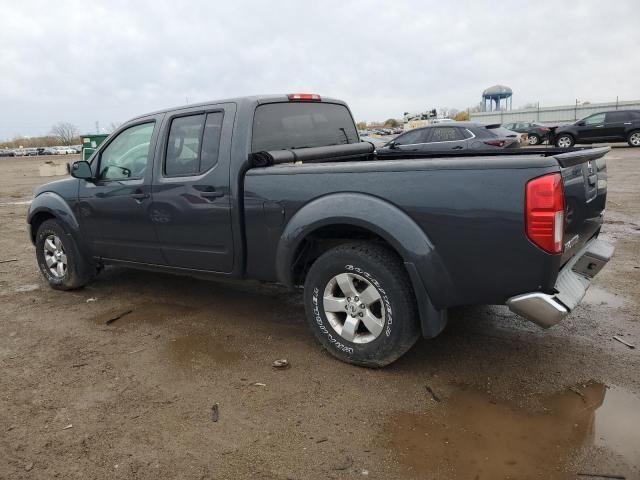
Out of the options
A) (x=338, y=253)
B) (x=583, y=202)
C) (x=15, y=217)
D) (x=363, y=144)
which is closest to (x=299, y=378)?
(x=338, y=253)

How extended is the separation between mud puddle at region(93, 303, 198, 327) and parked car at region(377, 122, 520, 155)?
8.55m

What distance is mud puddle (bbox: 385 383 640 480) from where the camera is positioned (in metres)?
2.49

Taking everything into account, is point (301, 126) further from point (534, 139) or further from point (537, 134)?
point (534, 139)

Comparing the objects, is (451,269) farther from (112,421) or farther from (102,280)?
(102,280)

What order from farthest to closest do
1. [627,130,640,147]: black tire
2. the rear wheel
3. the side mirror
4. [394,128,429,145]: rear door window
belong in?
the rear wheel → [627,130,640,147]: black tire → [394,128,429,145]: rear door window → the side mirror

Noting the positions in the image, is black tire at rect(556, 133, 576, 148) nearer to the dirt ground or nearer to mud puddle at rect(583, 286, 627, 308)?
the dirt ground

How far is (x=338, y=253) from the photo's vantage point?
136 inches

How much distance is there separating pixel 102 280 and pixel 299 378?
3.57 meters

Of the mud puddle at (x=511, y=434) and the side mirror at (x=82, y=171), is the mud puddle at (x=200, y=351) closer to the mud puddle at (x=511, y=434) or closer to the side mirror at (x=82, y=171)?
the mud puddle at (x=511, y=434)

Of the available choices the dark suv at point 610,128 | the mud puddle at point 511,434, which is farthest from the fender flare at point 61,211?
the dark suv at point 610,128

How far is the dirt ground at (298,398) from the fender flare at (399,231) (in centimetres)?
54

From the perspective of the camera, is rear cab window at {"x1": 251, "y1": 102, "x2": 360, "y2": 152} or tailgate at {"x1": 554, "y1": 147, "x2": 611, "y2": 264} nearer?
tailgate at {"x1": 554, "y1": 147, "x2": 611, "y2": 264}

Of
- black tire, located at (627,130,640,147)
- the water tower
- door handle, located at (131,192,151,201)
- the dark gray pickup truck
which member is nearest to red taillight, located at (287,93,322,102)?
the dark gray pickup truck

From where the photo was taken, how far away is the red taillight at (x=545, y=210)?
2727 millimetres
